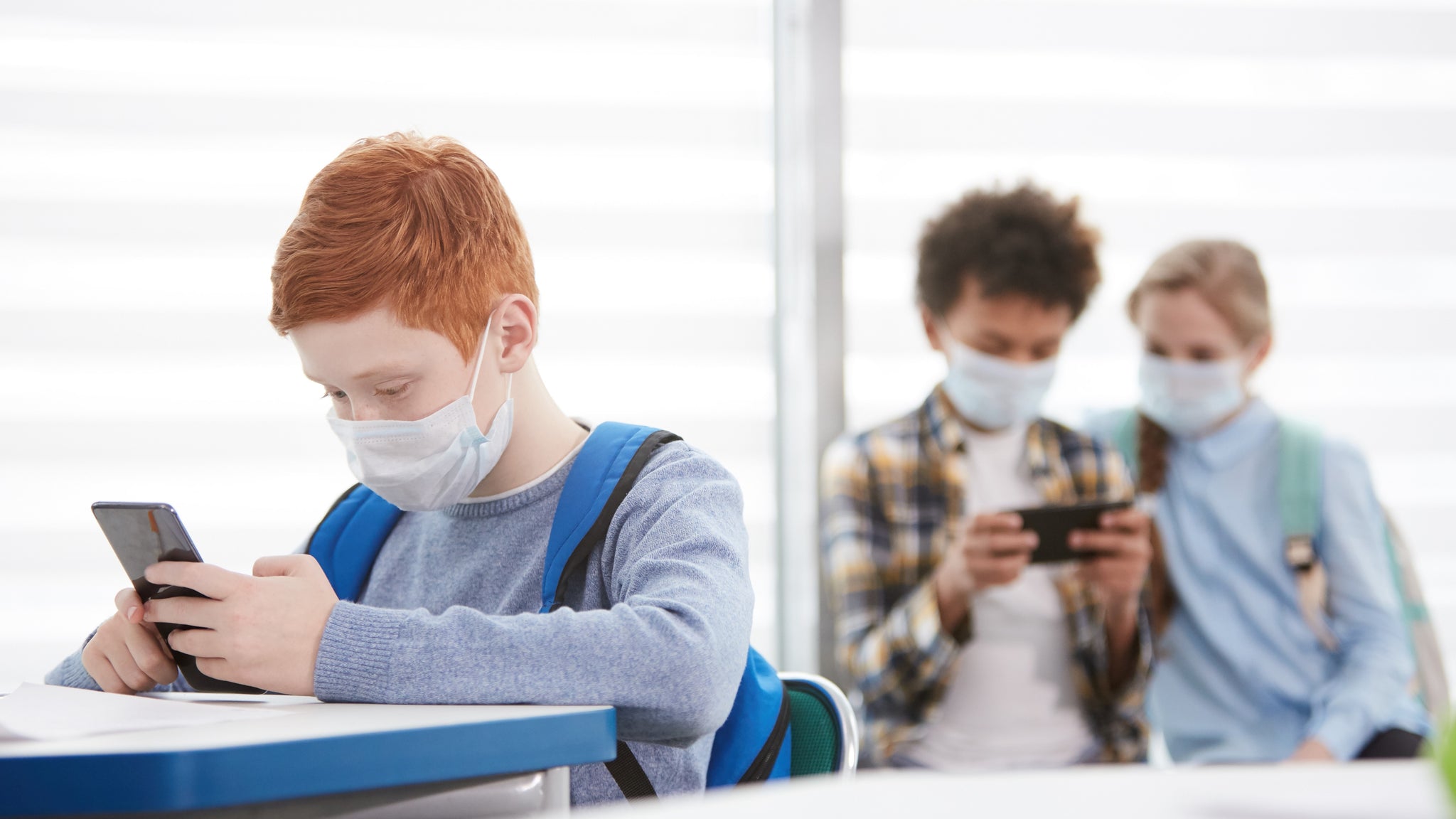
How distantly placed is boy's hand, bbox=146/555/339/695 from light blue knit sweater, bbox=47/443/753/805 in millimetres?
19

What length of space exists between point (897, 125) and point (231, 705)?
228 centimetres

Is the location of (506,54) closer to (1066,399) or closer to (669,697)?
(1066,399)

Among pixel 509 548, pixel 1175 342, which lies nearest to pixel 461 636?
pixel 509 548

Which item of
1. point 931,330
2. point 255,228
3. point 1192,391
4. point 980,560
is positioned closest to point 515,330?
point 980,560

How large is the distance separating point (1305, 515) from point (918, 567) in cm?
78

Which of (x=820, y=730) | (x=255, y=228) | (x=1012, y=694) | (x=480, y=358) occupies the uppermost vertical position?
(x=255, y=228)

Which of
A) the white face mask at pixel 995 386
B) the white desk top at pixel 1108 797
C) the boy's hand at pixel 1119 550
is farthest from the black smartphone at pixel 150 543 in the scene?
the white face mask at pixel 995 386

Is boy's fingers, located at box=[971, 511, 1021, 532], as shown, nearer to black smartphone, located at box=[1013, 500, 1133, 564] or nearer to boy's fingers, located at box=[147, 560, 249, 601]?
black smartphone, located at box=[1013, 500, 1133, 564]

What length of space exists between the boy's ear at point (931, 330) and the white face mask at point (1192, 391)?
0.45 meters

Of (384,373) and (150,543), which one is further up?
(384,373)

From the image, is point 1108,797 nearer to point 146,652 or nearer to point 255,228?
point 146,652

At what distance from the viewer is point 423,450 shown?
1.18 metres

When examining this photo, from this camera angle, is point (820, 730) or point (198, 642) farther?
A: point (820, 730)

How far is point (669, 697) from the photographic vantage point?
865 mm
